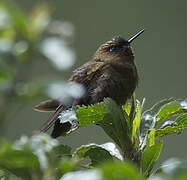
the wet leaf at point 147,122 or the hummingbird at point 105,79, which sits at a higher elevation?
the hummingbird at point 105,79

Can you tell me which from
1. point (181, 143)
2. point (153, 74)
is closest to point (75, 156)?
point (181, 143)

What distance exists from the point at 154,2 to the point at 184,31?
0.40 m

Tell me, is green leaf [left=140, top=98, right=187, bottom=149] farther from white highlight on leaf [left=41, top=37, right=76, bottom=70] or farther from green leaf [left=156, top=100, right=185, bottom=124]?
white highlight on leaf [left=41, top=37, right=76, bottom=70]

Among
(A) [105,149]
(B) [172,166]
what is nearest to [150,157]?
(A) [105,149]

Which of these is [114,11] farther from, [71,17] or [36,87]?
[36,87]

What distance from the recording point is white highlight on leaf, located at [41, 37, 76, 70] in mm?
857

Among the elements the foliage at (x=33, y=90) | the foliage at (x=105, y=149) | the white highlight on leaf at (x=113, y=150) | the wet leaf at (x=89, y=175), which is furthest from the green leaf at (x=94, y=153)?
the wet leaf at (x=89, y=175)

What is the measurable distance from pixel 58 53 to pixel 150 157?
2.32ft

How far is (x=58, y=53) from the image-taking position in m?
0.87

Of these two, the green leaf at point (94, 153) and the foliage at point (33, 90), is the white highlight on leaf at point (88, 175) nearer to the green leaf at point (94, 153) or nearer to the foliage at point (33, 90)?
the foliage at point (33, 90)

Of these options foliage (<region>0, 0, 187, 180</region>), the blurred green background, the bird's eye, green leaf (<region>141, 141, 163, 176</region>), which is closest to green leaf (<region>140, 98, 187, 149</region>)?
green leaf (<region>141, 141, 163, 176</region>)

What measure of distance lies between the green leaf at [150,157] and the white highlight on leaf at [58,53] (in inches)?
25.8

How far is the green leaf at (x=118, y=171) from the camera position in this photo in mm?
743

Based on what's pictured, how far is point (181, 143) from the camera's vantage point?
201 inches
